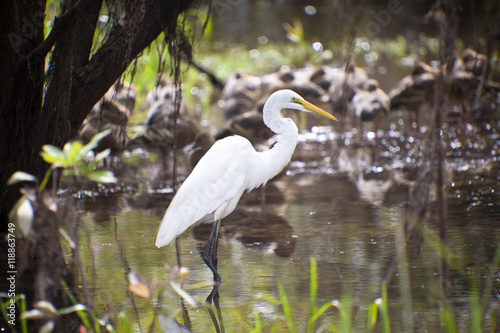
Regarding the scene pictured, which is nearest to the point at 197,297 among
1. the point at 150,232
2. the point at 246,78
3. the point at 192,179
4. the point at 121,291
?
the point at 121,291

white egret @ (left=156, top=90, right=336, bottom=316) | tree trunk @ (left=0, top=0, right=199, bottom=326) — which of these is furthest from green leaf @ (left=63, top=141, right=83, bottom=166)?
tree trunk @ (left=0, top=0, right=199, bottom=326)

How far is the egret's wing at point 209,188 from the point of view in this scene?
5047 millimetres

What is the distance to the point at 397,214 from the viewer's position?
22.4 feet

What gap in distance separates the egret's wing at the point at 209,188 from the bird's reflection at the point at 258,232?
84 cm

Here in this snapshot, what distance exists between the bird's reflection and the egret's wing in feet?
2.76

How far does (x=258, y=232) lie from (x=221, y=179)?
1398 millimetres

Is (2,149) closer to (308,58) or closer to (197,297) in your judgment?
(197,297)

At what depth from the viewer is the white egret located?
5051 mm

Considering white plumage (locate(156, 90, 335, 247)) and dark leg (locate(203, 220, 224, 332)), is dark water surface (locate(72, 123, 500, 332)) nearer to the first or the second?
dark leg (locate(203, 220, 224, 332))

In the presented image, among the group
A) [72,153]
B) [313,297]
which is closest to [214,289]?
[313,297]

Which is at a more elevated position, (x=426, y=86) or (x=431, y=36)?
(x=431, y=36)

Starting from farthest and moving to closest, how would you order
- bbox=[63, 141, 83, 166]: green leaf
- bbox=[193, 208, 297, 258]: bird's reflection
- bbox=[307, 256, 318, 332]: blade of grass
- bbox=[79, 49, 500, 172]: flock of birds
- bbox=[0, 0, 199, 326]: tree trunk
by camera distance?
bbox=[79, 49, 500, 172]: flock of birds < bbox=[193, 208, 297, 258]: bird's reflection < bbox=[0, 0, 199, 326]: tree trunk < bbox=[307, 256, 318, 332]: blade of grass < bbox=[63, 141, 83, 166]: green leaf

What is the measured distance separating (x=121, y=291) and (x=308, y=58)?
56.1 feet

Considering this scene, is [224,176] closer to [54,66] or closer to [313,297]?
[54,66]
